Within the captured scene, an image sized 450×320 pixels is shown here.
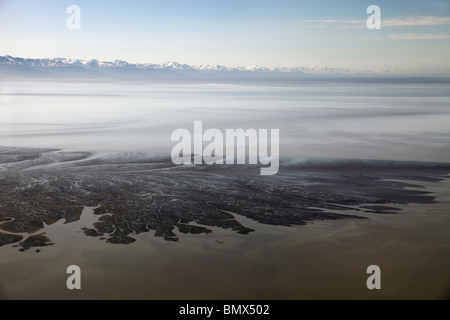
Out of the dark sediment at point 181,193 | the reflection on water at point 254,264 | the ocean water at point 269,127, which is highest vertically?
the ocean water at point 269,127

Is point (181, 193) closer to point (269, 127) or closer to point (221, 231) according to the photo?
point (221, 231)

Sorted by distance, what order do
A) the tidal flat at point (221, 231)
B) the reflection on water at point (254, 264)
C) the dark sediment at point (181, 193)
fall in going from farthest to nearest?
1. the dark sediment at point (181, 193)
2. the tidal flat at point (221, 231)
3. the reflection on water at point (254, 264)

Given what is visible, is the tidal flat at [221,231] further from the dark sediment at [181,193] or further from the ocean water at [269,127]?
the ocean water at [269,127]

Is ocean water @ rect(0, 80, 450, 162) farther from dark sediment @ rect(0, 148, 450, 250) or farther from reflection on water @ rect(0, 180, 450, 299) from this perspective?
reflection on water @ rect(0, 180, 450, 299)

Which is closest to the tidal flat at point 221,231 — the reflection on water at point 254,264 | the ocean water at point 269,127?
the reflection on water at point 254,264

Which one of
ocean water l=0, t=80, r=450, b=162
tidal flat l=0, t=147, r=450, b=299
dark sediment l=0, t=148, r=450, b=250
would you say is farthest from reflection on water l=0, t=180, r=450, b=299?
ocean water l=0, t=80, r=450, b=162

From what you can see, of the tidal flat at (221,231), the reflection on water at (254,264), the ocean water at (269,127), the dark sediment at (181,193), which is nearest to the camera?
the reflection on water at (254,264)

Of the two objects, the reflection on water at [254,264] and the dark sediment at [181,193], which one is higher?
the dark sediment at [181,193]

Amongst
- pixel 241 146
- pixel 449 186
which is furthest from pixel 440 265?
pixel 241 146

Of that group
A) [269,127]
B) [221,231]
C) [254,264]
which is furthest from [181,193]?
[269,127]

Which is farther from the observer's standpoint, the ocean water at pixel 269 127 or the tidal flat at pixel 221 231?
the ocean water at pixel 269 127
